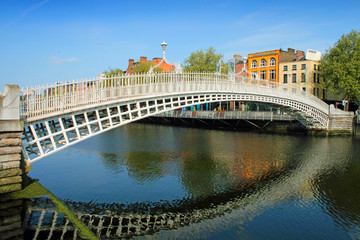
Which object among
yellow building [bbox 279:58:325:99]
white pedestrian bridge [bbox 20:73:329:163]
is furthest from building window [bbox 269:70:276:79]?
white pedestrian bridge [bbox 20:73:329:163]

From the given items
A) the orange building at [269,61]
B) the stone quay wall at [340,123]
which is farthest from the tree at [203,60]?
the stone quay wall at [340,123]

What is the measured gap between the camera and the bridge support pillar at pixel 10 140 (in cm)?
1009

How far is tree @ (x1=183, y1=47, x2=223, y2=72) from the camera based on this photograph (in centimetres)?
4359

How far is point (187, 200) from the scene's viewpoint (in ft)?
39.5

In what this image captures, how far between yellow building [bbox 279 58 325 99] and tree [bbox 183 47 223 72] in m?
10.3

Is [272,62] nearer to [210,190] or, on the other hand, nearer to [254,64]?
[254,64]

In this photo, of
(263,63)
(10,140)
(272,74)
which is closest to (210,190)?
(10,140)

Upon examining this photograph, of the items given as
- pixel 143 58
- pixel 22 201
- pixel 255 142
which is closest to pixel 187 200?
pixel 22 201

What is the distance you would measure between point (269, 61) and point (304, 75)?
607cm

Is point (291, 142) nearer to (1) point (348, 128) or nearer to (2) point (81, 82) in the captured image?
(1) point (348, 128)

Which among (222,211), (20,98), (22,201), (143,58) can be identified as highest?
(143,58)

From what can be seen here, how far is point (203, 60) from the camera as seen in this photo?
145ft

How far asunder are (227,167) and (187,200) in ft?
19.3

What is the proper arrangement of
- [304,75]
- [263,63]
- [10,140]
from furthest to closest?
[263,63]
[304,75]
[10,140]
